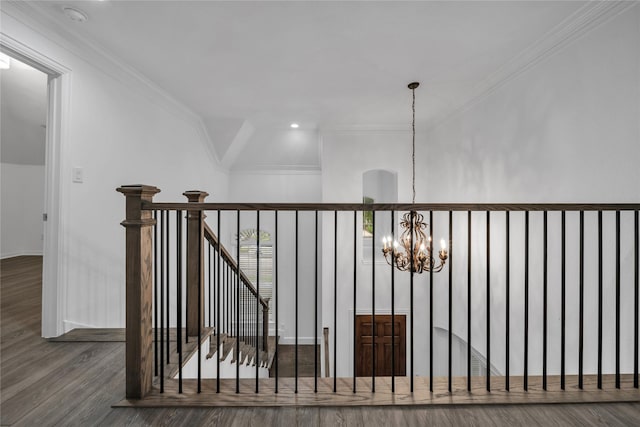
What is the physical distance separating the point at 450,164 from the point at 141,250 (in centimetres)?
386

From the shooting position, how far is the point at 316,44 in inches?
97.5

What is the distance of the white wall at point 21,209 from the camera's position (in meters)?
5.25

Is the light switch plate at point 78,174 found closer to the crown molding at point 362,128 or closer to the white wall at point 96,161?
the white wall at point 96,161

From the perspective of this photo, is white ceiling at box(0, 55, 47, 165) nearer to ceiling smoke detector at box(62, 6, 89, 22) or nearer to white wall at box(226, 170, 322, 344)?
ceiling smoke detector at box(62, 6, 89, 22)

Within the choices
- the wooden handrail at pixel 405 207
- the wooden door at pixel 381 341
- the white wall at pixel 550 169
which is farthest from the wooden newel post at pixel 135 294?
the wooden door at pixel 381 341

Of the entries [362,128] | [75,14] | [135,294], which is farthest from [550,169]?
[75,14]

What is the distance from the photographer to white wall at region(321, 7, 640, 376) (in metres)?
1.91

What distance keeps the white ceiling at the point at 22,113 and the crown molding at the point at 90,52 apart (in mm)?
1657

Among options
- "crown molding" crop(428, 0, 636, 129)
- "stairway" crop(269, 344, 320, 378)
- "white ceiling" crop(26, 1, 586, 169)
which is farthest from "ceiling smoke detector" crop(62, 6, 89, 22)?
"stairway" crop(269, 344, 320, 378)

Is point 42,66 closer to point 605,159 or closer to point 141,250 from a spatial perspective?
point 141,250

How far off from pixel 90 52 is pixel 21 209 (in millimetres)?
4689

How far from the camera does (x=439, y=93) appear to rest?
3.54m

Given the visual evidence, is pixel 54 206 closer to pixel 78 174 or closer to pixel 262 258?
pixel 78 174

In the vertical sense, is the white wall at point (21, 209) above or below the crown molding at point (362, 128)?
below
